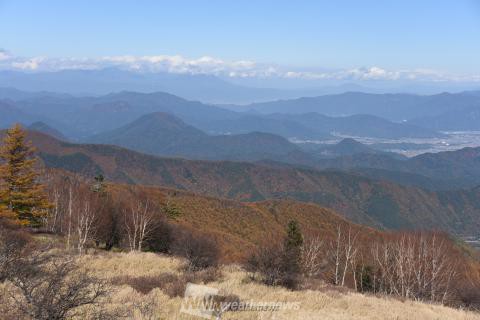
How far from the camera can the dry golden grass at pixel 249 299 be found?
1273cm

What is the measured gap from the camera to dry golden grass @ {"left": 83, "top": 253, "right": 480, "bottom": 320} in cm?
1273

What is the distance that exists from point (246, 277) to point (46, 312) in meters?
12.0

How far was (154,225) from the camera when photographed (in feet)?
158

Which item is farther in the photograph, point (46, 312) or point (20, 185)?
point (20, 185)

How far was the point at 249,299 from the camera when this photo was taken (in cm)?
1512

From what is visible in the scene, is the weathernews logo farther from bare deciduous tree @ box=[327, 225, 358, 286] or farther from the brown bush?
bare deciduous tree @ box=[327, 225, 358, 286]

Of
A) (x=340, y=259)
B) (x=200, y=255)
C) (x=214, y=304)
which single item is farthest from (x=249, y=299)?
(x=340, y=259)

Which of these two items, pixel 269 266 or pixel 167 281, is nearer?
pixel 167 281

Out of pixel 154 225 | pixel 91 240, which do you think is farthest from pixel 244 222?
pixel 91 240

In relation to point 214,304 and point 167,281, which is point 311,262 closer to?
point 167,281

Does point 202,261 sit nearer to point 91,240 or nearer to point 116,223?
point 91,240

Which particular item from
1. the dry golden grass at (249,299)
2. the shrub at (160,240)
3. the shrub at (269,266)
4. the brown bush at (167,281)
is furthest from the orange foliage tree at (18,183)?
the shrub at (269,266)

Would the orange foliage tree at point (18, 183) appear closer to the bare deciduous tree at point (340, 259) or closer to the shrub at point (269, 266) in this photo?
the shrub at point (269, 266)

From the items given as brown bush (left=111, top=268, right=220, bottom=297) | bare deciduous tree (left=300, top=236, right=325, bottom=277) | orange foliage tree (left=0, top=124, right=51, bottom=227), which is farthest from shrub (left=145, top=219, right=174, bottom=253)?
brown bush (left=111, top=268, right=220, bottom=297)
